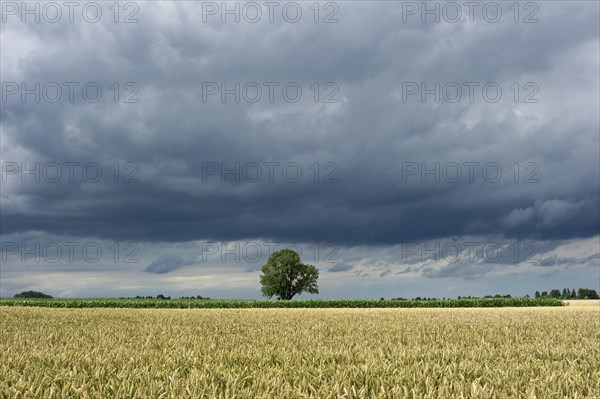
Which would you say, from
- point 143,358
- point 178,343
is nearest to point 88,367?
point 143,358

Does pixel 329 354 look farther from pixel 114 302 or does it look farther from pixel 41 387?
pixel 114 302

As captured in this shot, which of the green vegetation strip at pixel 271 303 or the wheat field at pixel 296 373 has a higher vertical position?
the wheat field at pixel 296 373

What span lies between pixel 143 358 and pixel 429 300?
7475cm

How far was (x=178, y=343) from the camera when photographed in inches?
457

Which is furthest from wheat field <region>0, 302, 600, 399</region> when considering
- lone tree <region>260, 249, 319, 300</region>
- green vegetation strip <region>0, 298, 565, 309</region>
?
lone tree <region>260, 249, 319, 300</region>

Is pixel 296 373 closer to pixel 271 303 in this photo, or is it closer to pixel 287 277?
pixel 271 303

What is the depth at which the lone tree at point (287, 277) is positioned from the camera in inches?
4104

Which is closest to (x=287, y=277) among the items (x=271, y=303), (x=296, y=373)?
(x=271, y=303)

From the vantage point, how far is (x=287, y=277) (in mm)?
104875

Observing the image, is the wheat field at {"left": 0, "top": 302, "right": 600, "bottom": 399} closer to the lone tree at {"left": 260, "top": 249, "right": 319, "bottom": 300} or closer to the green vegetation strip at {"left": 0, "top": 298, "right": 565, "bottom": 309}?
the green vegetation strip at {"left": 0, "top": 298, "right": 565, "bottom": 309}

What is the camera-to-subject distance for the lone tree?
104 meters

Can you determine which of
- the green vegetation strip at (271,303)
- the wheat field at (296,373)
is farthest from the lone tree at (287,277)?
the wheat field at (296,373)

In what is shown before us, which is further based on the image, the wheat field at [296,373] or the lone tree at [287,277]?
the lone tree at [287,277]

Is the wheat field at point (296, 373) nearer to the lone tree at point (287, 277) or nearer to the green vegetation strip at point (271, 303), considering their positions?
the green vegetation strip at point (271, 303)
